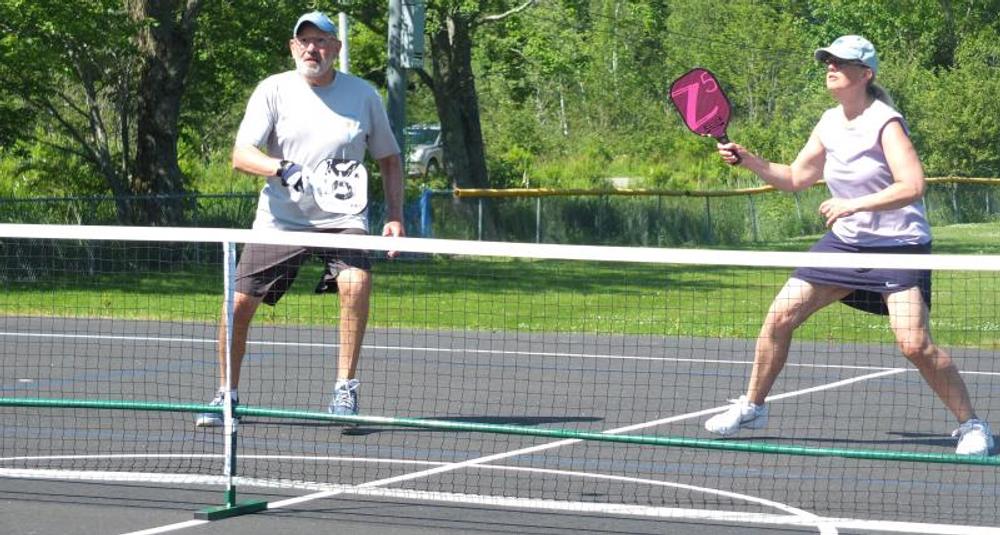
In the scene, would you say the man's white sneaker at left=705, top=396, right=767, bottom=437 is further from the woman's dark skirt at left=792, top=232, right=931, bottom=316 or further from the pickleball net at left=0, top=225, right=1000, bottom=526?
the woman's dark skirt at left=792, top=232, right=931, bottom=316

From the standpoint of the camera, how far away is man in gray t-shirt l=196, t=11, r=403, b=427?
9.63 m

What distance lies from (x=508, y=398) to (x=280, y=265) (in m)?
2.73

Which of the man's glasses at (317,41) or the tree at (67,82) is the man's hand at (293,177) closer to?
the man's glasses at (317,41)

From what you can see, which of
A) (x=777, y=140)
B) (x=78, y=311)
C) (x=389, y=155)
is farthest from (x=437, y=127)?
(x=389, y=155)

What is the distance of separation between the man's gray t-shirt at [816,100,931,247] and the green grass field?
604cm

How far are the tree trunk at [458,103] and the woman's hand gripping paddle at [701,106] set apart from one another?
28.0 meters

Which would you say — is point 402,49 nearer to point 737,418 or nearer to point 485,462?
point 737,418

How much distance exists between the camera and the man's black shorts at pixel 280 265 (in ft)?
31.9

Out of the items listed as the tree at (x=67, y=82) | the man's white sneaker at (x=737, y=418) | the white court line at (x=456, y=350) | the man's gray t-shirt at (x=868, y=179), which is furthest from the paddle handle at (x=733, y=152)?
the tree at (x=67, y=82)

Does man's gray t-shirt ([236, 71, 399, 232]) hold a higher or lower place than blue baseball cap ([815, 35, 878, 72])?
lower

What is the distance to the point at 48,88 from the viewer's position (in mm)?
27500

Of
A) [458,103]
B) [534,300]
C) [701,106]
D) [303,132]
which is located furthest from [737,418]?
[458,103]

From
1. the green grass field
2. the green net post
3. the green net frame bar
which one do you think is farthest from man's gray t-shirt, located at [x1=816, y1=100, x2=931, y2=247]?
the green grass field

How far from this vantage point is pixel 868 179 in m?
9.07
